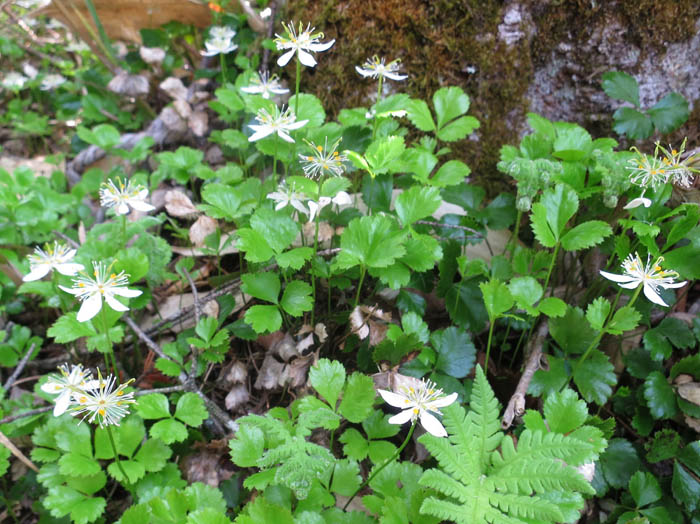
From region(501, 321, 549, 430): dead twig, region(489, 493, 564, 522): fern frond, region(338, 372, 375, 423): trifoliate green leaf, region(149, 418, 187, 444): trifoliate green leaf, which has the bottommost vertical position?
region(149, 418, 187, 444): trifoliate green leaf

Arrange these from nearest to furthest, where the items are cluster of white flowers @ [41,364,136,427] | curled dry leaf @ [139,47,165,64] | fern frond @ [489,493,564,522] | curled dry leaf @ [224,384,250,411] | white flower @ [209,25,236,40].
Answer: fern frond @ [489,493,564,522] < cluster of white flowers @ [41,364,136,427] < curled dry leaf @ [224,384,250,411] < white flower @ [209,25,236,40] < curled dry leaf @ [139,47,165,64]

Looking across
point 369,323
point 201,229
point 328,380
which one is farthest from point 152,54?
point 328,380

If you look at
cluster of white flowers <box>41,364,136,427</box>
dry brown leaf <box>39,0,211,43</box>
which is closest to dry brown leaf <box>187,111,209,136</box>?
dry brown leaf <box>39,0,211,43</box>

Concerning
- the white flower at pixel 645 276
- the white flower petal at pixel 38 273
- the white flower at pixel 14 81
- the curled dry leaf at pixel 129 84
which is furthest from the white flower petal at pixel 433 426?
the white flower at pixel 14 81

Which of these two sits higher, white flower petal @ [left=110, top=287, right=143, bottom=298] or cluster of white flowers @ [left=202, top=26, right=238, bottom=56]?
cluster of white flowers @ [left=202, top=26, right=238, bottom=56]

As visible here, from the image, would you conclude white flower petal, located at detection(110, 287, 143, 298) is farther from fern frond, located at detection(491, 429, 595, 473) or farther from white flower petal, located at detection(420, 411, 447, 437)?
fern frond, located at detection(491, 429, 595, 473)

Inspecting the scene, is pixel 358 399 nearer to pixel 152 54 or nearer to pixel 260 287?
pixel 260 287

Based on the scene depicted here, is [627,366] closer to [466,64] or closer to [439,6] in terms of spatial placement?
[466,64]
